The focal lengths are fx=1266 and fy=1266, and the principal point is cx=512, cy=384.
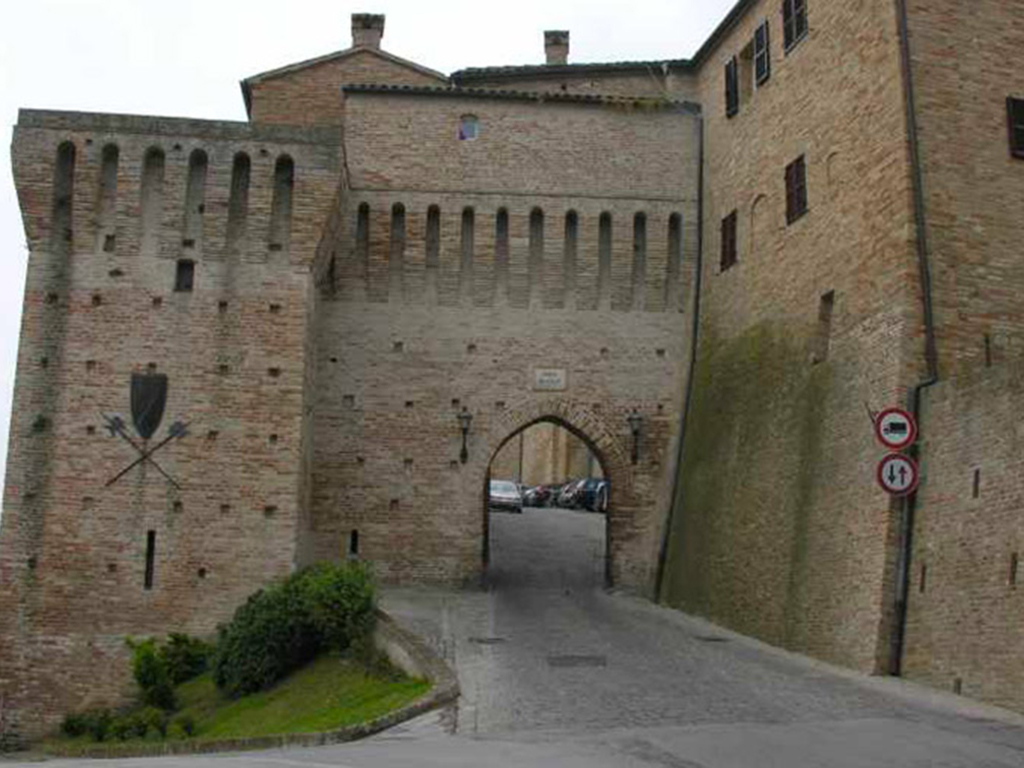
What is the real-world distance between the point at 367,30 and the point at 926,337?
52.4ft

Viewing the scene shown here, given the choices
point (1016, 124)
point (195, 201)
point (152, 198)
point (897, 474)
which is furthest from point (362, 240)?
point (897, 474)

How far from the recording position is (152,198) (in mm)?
21078

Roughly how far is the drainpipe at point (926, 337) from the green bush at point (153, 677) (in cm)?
1008

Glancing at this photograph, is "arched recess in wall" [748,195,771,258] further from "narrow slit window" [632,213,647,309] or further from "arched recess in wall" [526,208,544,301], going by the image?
"arched recess in wall" [526,208,544,301]

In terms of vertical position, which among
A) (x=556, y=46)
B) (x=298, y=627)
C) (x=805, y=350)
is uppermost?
(x=556, y=46)

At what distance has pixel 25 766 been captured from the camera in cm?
1438

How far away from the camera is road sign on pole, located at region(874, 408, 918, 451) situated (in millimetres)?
14242

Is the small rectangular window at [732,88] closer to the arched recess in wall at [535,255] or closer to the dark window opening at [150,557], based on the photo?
the arched recess in wall at [535,255]

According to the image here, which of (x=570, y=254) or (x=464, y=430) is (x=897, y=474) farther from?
(x=570, y=254)

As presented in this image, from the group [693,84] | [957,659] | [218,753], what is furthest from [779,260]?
[218,753]

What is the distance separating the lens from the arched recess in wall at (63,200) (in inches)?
816

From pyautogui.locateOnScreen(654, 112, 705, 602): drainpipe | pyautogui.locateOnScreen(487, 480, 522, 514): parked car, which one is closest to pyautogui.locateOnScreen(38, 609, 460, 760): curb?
pyautogui.locateOnScreen(654, 112, 705, 602): drainpipe

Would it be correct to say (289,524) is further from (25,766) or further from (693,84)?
(693,84)

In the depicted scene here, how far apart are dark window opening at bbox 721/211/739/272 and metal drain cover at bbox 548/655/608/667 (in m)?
8.31
